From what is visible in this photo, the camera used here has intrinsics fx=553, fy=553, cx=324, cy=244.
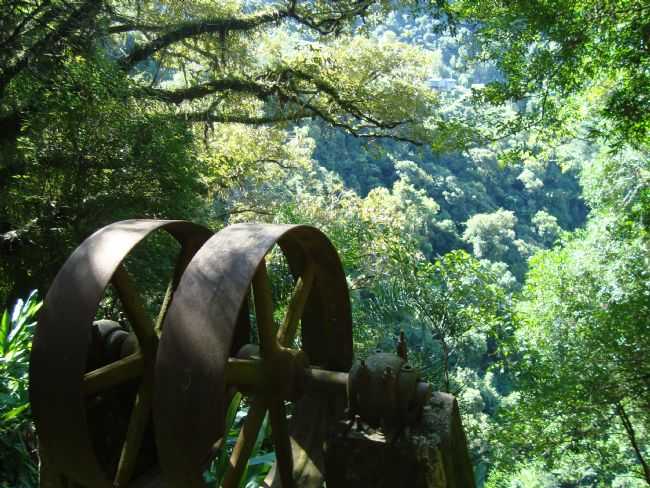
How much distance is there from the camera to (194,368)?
201 cm

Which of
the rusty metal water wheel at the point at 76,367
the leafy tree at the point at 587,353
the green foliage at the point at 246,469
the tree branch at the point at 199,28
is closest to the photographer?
the rusty metal water wheel at the point at 76,367

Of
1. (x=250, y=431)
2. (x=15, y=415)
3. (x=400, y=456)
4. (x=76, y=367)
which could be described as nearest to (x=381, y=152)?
(x=15, y=415)

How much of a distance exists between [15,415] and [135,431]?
120cm

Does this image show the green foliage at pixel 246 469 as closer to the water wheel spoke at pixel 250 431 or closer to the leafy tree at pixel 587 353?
the water wheel spoke at pixel 250 431

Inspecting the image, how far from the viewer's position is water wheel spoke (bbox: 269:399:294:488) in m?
2.69

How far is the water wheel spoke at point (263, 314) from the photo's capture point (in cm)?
269

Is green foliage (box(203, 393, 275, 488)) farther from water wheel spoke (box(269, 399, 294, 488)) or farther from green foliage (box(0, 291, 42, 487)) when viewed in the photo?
green foliage (box(0, 291, 42, 487))

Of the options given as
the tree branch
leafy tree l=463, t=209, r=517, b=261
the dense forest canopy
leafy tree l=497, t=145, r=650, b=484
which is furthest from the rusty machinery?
leafy tree l=463, t=209, r=517, b=261

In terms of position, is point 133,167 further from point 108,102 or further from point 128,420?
point 128,420

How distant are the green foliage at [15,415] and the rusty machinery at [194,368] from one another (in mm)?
901

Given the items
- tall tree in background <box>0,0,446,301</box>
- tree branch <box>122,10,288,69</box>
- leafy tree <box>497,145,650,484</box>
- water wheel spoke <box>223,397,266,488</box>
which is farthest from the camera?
tree branch <box>122,10,288,69</box>

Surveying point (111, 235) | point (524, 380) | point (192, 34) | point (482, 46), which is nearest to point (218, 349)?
point (111, 235)

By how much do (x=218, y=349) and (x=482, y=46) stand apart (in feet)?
22.5

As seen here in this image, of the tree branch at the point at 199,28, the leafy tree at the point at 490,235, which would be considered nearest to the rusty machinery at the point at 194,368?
the tree branch at the point at 199,28
